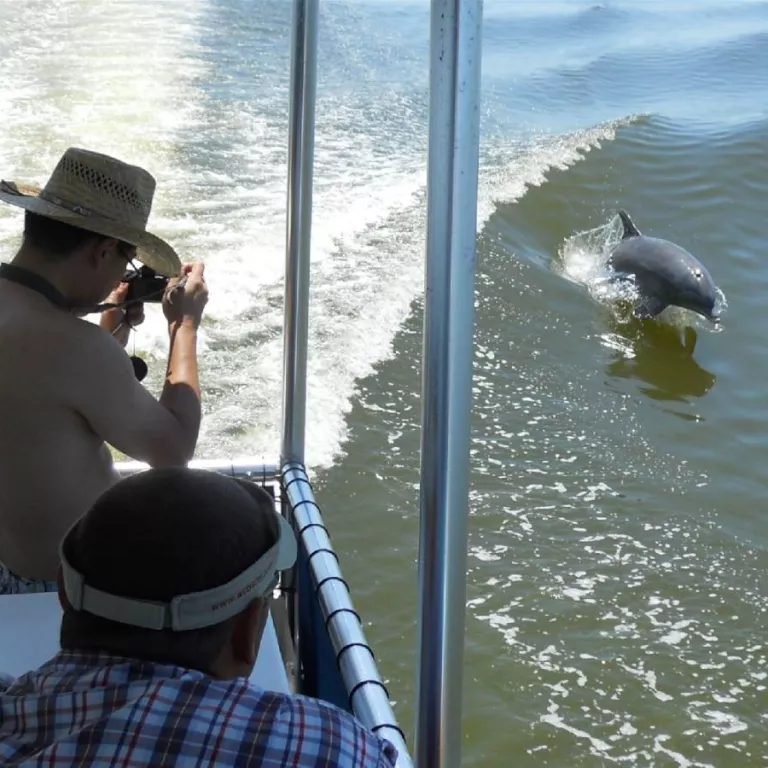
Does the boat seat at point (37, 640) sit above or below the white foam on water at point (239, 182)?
above

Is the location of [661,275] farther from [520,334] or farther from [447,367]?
[447,367]

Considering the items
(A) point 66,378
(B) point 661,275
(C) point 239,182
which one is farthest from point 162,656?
(C) point 239,182

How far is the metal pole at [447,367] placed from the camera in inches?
51.1

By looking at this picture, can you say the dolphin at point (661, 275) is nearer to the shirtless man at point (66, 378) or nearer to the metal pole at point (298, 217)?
the metal pole at point (298, 217)

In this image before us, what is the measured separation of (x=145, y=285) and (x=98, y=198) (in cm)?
35

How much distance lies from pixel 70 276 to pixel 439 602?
114cm

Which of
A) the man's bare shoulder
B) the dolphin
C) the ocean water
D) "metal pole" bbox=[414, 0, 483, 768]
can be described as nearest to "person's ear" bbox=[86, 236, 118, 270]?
the man's bare shoulder

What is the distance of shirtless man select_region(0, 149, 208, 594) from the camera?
2.18m

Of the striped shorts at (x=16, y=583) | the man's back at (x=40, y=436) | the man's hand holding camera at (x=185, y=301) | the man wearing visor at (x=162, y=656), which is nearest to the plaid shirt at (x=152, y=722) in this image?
the man wearing visor at (x=162, y=656)

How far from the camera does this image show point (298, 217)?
2539 millimetres

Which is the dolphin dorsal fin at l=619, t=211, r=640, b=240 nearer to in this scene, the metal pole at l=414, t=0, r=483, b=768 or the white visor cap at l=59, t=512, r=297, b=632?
the metal pole at l=414, t=0, r=483, b=768

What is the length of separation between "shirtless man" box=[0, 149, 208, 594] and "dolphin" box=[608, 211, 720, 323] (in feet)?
17.8

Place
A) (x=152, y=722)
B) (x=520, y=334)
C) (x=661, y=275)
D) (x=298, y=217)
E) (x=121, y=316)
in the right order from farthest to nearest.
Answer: (x=661, y=275), (x=520, y=334), (x=121, y=316), (x=298, y=217), (x=152, y=722)

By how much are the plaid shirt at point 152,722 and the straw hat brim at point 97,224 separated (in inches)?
45.7
